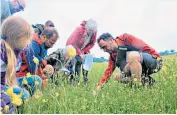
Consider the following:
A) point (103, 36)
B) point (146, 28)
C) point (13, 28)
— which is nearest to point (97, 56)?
point (103, 36)

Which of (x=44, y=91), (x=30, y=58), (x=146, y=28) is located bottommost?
(x=44, y=91)

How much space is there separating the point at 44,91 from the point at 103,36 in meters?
0.44

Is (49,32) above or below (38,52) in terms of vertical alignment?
above

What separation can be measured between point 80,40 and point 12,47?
1.27ft

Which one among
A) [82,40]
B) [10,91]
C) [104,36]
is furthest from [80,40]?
[10,91]

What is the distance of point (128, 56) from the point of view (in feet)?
8.34

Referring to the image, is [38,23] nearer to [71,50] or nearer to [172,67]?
[71,50]

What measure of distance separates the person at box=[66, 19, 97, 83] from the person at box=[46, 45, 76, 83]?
0.03m

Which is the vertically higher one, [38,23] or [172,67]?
[38,23]

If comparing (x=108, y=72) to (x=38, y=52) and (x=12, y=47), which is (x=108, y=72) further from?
(x=12, y=47)

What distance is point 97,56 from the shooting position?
2508mm

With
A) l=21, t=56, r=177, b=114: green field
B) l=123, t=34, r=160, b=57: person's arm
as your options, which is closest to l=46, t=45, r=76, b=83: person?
l=21, t=56, r=177, b=114: green field

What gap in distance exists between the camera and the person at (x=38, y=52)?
252cm

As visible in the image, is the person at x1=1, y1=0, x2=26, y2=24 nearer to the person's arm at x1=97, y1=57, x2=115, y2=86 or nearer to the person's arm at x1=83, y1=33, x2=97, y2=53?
the person's arm at x1=83, y1=33, x2=97, y2=53
